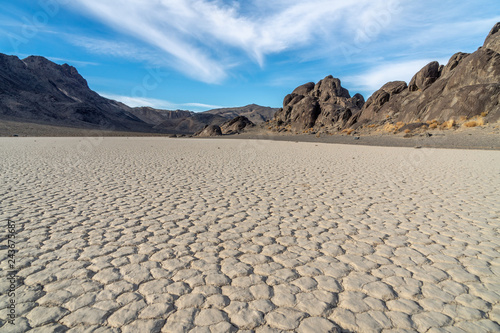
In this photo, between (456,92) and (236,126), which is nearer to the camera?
(456,92)

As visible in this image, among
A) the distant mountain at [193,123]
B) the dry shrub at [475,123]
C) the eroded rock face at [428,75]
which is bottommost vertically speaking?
the dry shrub at [475,123]

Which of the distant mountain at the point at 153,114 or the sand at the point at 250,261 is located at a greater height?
the distant mountain at the point at 153,114

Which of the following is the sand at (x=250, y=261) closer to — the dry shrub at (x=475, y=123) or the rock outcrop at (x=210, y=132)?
the dry shrub at (x=475, y=123)

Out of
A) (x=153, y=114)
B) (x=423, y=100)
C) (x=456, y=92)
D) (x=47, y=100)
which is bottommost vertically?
(x=423, y=100)

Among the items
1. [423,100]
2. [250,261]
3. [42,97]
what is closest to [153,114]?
[42,97]

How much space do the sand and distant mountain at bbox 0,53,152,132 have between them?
85465mm

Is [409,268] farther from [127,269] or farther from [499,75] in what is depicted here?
[499,75]

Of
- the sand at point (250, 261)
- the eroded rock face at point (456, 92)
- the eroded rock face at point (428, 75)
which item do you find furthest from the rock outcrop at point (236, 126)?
the sand at point (250, 261)

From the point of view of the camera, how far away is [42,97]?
8888 cm

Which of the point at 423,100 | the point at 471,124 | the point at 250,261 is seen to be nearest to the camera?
the point at 250,261

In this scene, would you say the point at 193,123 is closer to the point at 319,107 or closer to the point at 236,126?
the point at 236,126

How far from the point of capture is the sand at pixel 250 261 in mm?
2074

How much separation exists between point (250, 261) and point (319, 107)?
197 ft

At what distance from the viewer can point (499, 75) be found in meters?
26.9
